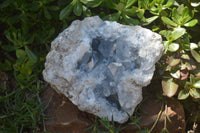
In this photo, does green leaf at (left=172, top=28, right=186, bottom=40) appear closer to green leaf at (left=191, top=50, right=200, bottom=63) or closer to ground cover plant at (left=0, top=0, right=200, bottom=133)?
ground cover plant at (left=0, top=0, right=200, bottom=133)

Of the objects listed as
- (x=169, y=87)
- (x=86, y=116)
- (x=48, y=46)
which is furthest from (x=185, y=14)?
(x=48, y=46)

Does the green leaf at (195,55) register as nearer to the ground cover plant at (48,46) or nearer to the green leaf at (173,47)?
the ground cover plant at (48,46)

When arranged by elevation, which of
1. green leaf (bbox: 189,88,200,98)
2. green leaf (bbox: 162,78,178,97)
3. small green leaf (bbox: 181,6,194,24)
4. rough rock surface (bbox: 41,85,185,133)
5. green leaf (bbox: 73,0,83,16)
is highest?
green leaf (bbox: 73,0,83,16)

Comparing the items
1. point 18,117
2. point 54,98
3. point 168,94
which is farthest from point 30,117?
point 168,94

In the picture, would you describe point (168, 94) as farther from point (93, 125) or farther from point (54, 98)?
point (54, 98)

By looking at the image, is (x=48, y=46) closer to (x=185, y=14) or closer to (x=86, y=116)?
(x=86, y=116)

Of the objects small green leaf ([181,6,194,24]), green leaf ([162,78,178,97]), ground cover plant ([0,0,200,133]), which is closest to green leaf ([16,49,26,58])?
ground cover plant ([0,0,200,133])

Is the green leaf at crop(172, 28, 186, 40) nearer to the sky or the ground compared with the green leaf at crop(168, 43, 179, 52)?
nearer to the sky
